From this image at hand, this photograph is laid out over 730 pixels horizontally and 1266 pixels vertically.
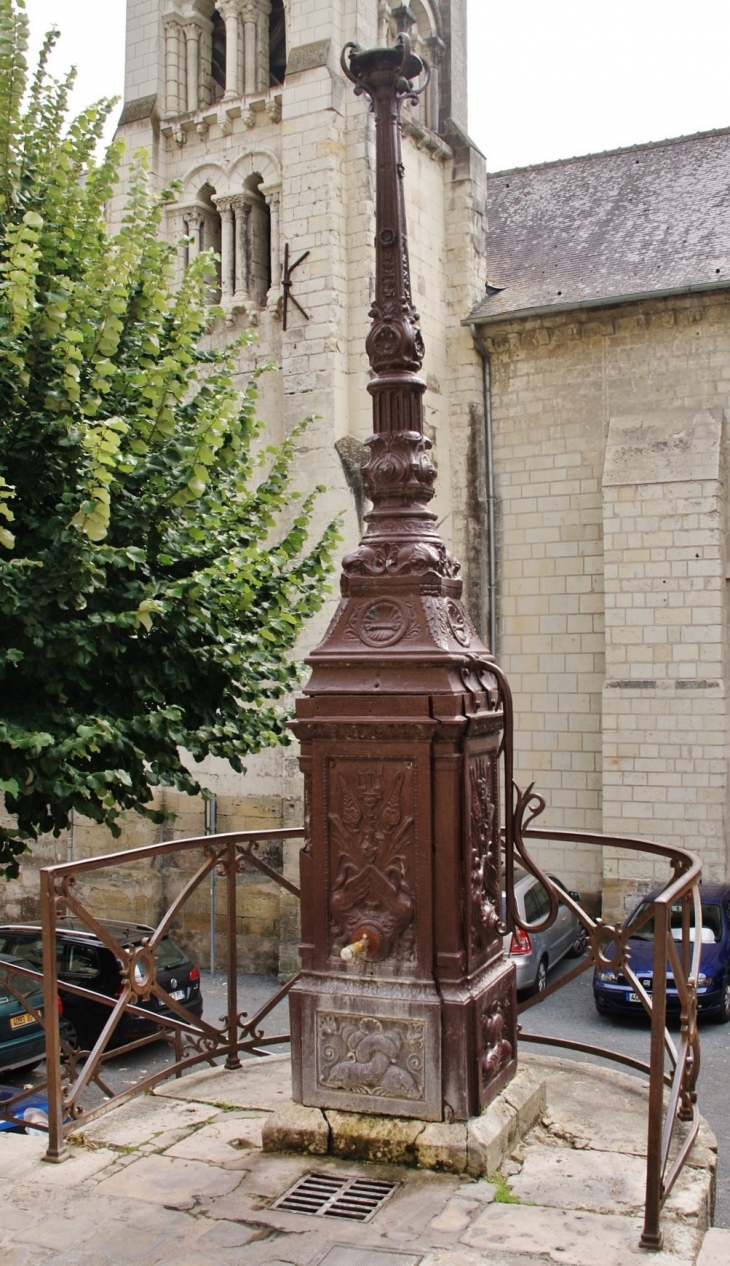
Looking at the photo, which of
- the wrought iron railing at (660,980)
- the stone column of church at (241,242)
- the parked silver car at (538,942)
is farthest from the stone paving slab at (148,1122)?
the stone column of church at (241,242)

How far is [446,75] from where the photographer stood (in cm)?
1681

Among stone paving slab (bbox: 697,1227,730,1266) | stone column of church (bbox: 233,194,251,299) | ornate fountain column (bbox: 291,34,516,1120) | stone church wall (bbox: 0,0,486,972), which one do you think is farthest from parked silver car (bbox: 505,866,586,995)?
stone column of church (bbox: 233,194,251,299)

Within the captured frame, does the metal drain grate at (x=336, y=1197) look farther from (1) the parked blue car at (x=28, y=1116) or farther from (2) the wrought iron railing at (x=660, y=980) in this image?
(1) the parked blue car at (x=28, y=1116)

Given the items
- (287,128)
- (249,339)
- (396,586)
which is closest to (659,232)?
(287,128)

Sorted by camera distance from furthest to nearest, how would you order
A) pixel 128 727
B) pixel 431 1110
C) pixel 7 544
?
pixel 128 727 → pixel 7 544 → pixel 431 1110

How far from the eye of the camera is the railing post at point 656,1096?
3.68 m

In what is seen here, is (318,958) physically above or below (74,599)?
below

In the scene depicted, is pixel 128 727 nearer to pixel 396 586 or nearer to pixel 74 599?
pixel 74 599

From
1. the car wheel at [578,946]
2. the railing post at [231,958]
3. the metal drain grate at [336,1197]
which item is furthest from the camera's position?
the car wheel at [578,946]

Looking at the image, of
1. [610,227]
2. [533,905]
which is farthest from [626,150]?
[533,905]

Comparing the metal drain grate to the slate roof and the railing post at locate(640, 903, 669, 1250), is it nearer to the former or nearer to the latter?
the railing post at locate(640, 903, 669, 1250)

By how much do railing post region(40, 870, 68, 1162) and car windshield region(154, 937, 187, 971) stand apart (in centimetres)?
737

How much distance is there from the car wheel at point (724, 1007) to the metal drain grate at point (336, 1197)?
349 inches

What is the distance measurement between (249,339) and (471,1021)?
245 inches
